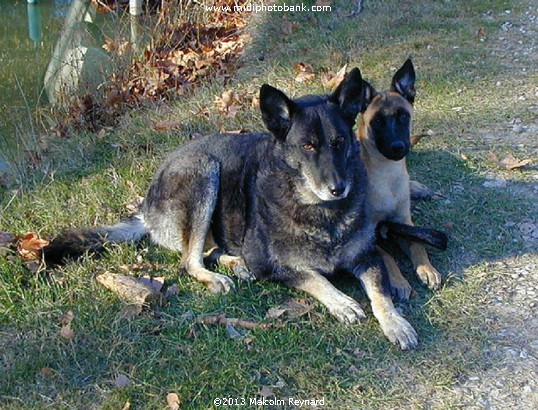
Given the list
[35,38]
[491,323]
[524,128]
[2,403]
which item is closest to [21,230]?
[2,403]

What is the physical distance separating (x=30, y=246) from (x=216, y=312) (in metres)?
1.44

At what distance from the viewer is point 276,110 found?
3.91 m

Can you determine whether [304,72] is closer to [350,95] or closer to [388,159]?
[388,159]

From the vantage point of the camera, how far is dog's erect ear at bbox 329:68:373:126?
3902 mm

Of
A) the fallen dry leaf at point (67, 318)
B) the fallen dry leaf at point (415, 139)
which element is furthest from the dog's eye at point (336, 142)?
the fallen dry leaf at point (415, 139)

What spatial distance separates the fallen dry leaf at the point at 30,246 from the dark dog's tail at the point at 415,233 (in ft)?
7.66

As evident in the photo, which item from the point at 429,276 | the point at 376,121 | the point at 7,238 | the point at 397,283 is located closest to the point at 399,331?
the point at 397,283

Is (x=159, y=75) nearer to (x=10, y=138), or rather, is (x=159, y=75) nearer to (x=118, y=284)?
(x=10, y=138)

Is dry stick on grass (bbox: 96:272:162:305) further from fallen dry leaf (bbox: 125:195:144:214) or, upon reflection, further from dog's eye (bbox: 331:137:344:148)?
dog's eye (bbox: 331:137:344:148)

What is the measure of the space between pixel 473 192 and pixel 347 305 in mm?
1891

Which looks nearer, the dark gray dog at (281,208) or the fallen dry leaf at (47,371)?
the fallen dry leaf at (47,371)

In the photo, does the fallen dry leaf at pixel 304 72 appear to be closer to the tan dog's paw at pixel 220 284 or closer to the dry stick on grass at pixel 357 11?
the dry stick on grass at pixel 357 11

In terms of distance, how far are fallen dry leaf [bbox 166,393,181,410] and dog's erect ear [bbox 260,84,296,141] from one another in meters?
1.64

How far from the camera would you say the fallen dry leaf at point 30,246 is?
4418mm
